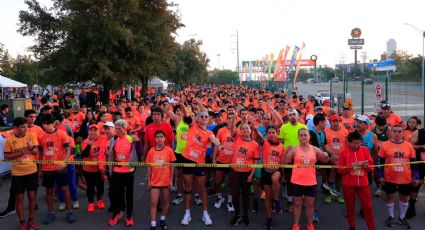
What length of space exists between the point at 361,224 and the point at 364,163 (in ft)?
4.35

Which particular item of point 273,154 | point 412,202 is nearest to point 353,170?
point 273,154

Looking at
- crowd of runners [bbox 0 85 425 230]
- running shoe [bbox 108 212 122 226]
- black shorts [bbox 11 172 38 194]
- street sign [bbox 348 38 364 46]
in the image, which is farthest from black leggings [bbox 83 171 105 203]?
street sign [bbox 348 38 364 46]

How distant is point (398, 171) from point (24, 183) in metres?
5.79

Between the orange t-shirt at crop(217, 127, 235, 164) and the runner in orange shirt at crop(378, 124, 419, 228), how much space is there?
2456mm

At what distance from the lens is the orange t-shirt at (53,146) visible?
248 inches

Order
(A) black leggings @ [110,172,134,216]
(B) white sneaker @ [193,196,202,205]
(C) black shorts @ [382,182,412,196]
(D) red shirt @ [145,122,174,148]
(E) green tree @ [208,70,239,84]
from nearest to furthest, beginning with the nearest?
(C) black shorts @ [382,182,412,196] < (A) black leggings @ [110,172,134,216] < (D) red shirt @ [145,122,174,148] < (B) white sneaker @ [193,196,202,205] < (E) green tree @ [208,70,239,84]

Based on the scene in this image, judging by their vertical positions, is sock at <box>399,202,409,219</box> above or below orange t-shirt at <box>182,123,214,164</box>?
below

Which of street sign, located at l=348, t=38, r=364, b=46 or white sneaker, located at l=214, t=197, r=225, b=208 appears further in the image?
street sign, located at l=348, t=38, r=364, b=46

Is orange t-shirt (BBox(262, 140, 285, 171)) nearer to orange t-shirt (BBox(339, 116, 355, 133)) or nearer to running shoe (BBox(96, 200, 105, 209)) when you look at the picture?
orange t-shirt (BBox(339, 116, 355, 133))

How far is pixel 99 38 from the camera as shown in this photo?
1820cm

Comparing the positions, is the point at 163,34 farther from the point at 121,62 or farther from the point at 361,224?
the point at 361,224

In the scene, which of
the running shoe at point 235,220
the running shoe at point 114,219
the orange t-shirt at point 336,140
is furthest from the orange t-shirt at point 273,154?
the running shoe at point 114,219

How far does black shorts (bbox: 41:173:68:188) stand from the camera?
6.31m

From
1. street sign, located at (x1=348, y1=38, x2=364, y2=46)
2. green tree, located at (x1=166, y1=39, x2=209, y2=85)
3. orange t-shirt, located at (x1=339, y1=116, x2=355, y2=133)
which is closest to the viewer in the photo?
orange t-shirt, located at (x1=339, y1=116, x2=355, y2=133)
